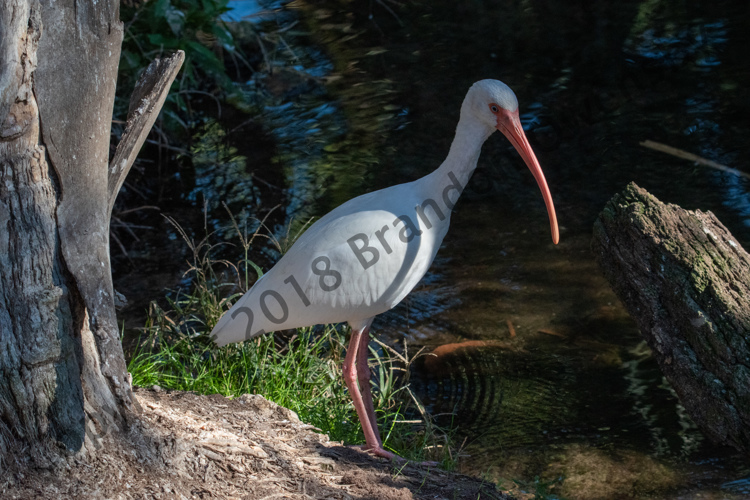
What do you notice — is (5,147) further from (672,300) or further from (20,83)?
(672,300)

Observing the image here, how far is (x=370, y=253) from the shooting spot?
365cm

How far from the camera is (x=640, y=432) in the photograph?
14.9 feet

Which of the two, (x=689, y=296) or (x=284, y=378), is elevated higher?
(x=689, y=296)

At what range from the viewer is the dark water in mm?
4559

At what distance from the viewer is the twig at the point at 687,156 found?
273 inches

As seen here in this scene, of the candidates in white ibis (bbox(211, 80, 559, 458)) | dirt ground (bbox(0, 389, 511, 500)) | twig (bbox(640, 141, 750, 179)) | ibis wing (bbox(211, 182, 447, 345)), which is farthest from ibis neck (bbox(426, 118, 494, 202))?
twig (bbox(640, 141, 750, 179))

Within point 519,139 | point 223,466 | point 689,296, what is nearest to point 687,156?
point 689,296

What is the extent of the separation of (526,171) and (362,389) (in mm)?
4155

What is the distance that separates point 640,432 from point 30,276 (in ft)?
11.4

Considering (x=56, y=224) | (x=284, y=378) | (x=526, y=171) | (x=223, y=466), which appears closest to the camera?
(x=56, y=224)

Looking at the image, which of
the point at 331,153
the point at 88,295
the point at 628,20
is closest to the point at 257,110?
the point at 331,153

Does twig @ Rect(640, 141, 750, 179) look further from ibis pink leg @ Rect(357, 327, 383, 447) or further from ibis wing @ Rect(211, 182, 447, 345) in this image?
ibis pink leg @ Rect(357, 327, 383, 447)

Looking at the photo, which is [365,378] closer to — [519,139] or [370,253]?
[370,253]

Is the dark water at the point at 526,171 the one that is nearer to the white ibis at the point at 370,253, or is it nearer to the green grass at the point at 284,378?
the green grass at the point at 284,378
